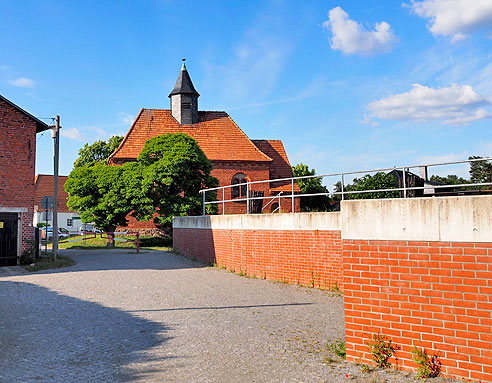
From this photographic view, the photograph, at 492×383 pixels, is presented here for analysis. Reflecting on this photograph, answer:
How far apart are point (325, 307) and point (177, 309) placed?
3.23 metres

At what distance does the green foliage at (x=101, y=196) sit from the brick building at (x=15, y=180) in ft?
36.9

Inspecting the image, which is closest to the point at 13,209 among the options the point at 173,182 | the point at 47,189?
the point at 173,182

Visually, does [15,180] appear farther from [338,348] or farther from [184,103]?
[184,103]

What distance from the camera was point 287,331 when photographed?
7625 mm

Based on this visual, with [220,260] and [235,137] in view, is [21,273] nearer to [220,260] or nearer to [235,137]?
[220,260]

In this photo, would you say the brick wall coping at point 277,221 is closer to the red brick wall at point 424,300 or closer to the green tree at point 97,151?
the red brick wall at point 424,300

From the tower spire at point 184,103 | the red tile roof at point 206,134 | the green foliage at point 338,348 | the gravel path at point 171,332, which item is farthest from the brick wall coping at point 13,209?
the tower spire at point 184,103

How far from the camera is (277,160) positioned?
4675cm

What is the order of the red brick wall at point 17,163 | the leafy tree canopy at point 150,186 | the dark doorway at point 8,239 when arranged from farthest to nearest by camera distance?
1. the leafy tree canopy at point 150,186
2. the red brick wall at point 17,163
3. the dark doorway at point 8,239

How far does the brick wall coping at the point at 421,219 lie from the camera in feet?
16.6

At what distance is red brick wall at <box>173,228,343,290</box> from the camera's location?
11695 millimetres

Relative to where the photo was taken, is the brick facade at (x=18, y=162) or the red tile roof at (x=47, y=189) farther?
the red tile roof at (x=47, y=189)

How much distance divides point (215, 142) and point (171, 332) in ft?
121

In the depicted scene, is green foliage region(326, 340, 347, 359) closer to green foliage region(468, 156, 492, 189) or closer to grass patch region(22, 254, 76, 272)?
green foliage region(468, 156, 492, 189)
